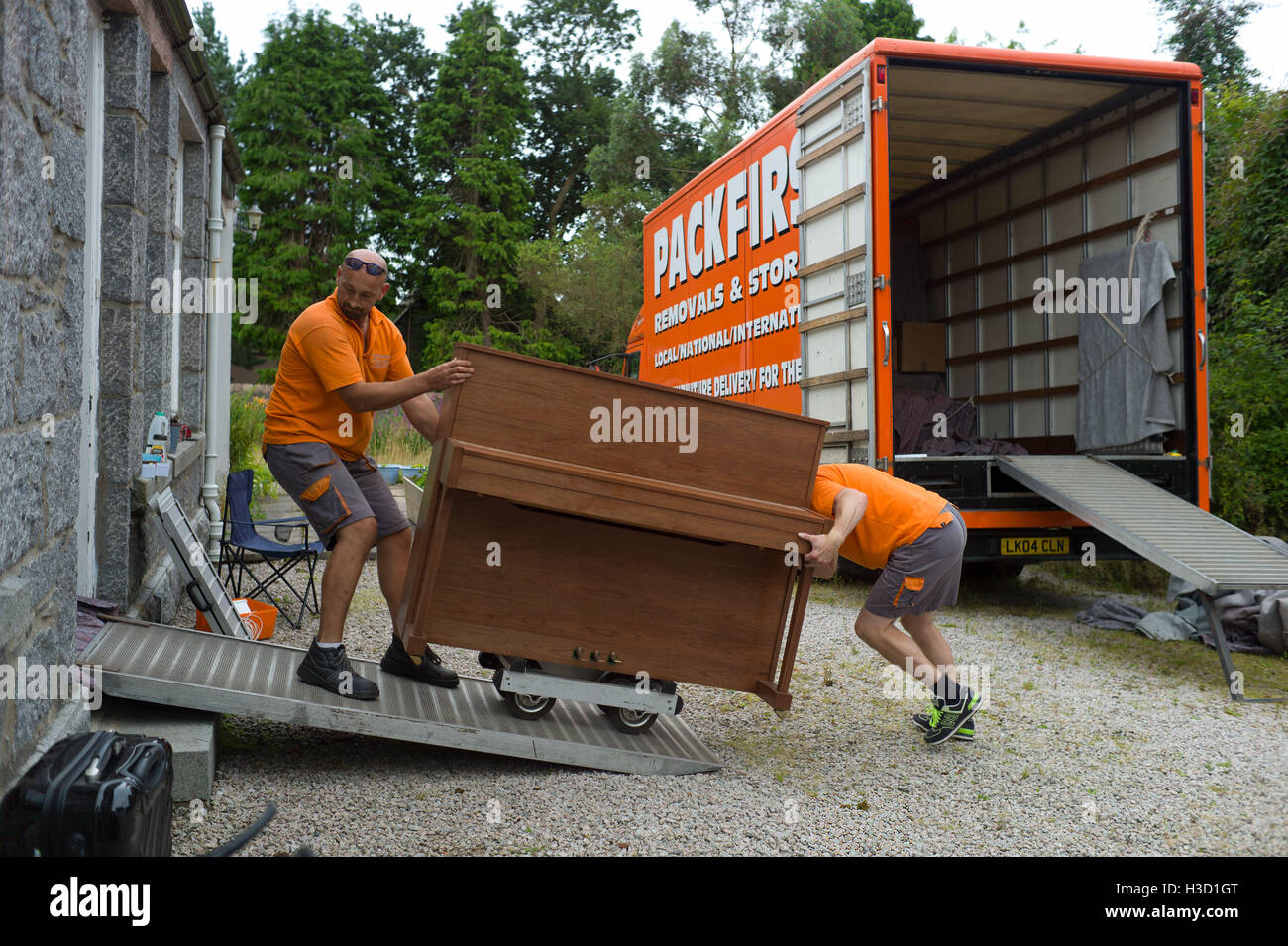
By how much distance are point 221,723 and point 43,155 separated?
247 cm

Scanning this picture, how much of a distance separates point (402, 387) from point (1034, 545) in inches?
192

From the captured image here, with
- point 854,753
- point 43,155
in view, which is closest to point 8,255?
point 43,155

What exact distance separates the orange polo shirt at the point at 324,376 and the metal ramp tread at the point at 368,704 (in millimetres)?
911

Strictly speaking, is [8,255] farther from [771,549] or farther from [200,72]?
[200,72]

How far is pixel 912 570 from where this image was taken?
4.44m

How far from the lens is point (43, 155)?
293 centimetres

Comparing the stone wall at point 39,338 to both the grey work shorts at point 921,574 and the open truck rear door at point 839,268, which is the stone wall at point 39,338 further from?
the open truck rear door at point 839,268

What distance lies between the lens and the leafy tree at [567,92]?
126 feet

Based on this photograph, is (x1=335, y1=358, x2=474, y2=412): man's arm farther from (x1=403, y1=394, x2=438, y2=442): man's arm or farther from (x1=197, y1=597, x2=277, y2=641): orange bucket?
(x1=197, y1=597, x2=277, y2=641): orange bucket

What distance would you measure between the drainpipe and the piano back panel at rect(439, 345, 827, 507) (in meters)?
5.36

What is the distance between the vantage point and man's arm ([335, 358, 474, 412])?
3.64 meters

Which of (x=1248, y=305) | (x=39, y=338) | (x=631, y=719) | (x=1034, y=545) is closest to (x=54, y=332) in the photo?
(x=39, y=338)

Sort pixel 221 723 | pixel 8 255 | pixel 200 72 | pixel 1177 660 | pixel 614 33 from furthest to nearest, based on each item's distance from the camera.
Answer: pixel 614 33
pixel 200 72
pixel 1177 660
pixel 221 723
pixel 8 255
